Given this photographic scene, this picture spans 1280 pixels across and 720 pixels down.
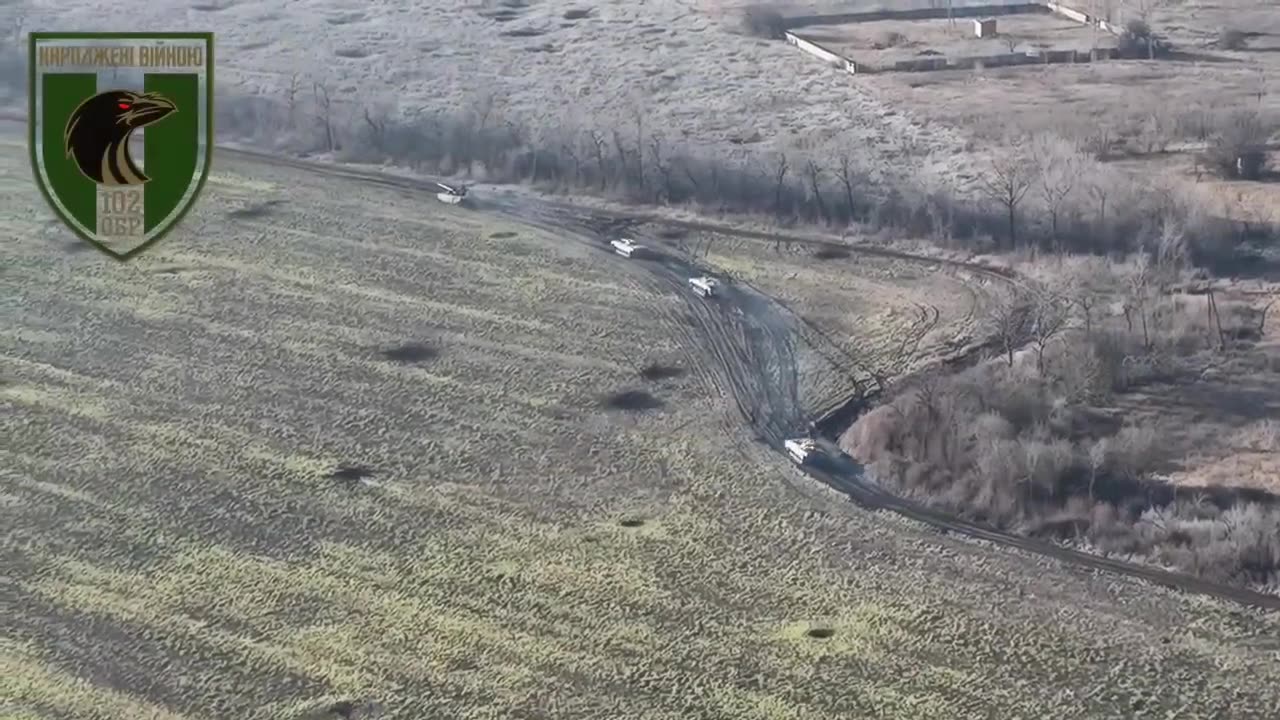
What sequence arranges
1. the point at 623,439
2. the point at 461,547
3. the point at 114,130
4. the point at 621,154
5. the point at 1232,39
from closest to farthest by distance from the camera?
the point at 114,130 → the point at 461,547 → the point at 623,439 → the point at 621,154 → the point at 1232,39

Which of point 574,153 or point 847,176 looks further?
Answer: point 574,153

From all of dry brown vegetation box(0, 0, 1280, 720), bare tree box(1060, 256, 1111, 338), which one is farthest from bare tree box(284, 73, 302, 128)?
bare tree box(1060, 256, 1111, 338)

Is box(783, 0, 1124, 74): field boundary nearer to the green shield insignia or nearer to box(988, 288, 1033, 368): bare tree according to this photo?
box(988, 288, 1033, 368): bare tree

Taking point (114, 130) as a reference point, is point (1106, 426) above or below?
below

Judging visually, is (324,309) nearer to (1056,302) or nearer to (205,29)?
(1056,302)

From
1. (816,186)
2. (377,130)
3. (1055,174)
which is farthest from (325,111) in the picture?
(1055,174)

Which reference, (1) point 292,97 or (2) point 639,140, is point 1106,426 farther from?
(1) point 292,97
